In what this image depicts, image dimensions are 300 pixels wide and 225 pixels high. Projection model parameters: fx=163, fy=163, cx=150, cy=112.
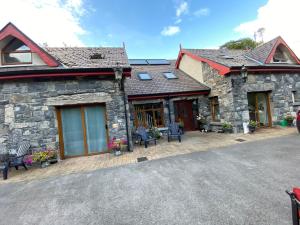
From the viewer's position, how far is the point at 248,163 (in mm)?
4406

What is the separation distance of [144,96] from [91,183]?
6179mm

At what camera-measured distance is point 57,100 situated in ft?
20.8

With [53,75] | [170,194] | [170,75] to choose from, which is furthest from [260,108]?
[53,75]

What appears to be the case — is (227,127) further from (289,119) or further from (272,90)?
(289,119)

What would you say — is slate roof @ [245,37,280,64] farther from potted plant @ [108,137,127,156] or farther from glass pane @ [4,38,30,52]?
glass pane @ [4,38,30,52]

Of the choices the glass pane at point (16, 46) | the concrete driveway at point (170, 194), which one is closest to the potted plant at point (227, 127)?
the concrete driveway at point (170, 194)

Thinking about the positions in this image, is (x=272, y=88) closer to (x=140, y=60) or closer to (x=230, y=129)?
(x=230, y=129)

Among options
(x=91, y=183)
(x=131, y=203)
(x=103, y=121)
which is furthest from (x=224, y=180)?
(x=103, y=121)

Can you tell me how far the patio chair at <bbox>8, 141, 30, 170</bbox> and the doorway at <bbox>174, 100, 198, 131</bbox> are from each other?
7.93 meters

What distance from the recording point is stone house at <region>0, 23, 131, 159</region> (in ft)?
19.8

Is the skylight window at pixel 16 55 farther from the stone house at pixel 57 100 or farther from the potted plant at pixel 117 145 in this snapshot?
the potted plant at pixel 117 145

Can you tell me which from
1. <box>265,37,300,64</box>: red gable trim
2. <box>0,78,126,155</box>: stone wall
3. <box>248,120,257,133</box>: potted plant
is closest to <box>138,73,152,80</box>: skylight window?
<box>0,78,126,155</box>: stone wall

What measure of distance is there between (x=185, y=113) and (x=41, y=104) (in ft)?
26.5

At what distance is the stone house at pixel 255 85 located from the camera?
26.8ft
